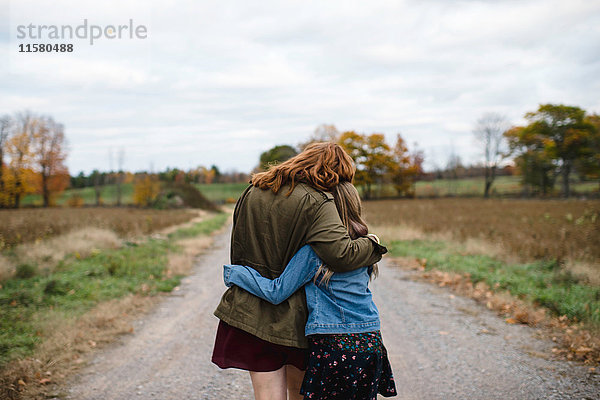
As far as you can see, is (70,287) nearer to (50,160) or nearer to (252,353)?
(252,353)

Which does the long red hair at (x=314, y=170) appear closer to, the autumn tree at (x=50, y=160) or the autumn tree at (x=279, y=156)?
the autumn tree at (x=279, y=156)

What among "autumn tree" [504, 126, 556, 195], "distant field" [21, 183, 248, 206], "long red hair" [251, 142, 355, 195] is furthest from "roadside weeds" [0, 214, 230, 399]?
"autumn tree" [504, 126, 556, 195]

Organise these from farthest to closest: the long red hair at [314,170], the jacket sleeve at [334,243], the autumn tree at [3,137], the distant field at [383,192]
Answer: the distant field at [383,192] → the autumn tree at [3,137] → the long red hair at [314,170] → the jacket sleeve at [334,243]

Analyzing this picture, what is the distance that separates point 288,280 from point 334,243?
0.31 m

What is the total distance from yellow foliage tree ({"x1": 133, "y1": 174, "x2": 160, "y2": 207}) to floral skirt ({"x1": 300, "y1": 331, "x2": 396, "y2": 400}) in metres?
43.7

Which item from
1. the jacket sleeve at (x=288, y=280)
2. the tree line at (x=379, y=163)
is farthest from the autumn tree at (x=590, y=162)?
the jacket sleeve at (x=288, y=280)

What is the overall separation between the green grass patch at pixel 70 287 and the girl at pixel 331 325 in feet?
11.8

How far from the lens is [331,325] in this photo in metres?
2.06

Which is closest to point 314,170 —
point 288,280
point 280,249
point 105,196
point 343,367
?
point 280,249

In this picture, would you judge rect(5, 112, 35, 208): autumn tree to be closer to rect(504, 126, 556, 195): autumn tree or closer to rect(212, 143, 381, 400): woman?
rect(212, 143, 381, 400): woman

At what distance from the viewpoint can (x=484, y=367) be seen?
4.28 metres

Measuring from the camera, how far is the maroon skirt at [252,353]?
2164 millimetres

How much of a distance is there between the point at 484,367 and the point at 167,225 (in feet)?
61.3

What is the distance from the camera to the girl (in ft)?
6.78
